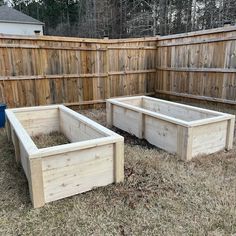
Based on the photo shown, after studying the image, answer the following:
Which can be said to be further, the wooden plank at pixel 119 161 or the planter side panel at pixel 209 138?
the planter side panel at pixel 209 138

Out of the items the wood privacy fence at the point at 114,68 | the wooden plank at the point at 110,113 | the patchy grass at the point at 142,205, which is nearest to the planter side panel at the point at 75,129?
the patchy grass at the point at 142,205

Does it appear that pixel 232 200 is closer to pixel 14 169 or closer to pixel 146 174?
pixel 146 174

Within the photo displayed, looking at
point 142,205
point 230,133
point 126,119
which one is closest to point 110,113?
point 126,119

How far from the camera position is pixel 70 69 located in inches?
236

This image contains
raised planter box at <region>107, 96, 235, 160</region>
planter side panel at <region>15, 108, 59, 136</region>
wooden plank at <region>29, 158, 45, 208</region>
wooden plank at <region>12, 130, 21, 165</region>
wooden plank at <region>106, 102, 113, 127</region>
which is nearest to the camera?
wooden plank at <region>29, 158, 45, 208</region>

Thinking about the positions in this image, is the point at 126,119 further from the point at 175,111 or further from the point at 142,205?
the point at 142,205

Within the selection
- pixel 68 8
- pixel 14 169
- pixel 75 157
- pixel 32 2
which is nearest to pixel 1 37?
pixel 14 169

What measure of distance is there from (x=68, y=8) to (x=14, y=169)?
866 inches

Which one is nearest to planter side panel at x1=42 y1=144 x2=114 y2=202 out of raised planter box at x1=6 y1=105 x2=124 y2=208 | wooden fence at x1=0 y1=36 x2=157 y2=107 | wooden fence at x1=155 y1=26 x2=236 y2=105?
raised planter box at x1=6 y1=105 x2=124 y2=208

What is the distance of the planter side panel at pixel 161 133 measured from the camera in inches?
127

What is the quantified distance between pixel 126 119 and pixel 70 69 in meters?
2.59

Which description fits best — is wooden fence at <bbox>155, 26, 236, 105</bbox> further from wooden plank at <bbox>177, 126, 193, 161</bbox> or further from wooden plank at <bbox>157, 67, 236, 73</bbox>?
wooden plank at <bbox>177, 126, 193, 161</bbox>

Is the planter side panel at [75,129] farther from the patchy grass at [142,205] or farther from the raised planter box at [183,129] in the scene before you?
the raised planter box at [183,129]

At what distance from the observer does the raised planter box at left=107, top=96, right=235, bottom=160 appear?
304cm
